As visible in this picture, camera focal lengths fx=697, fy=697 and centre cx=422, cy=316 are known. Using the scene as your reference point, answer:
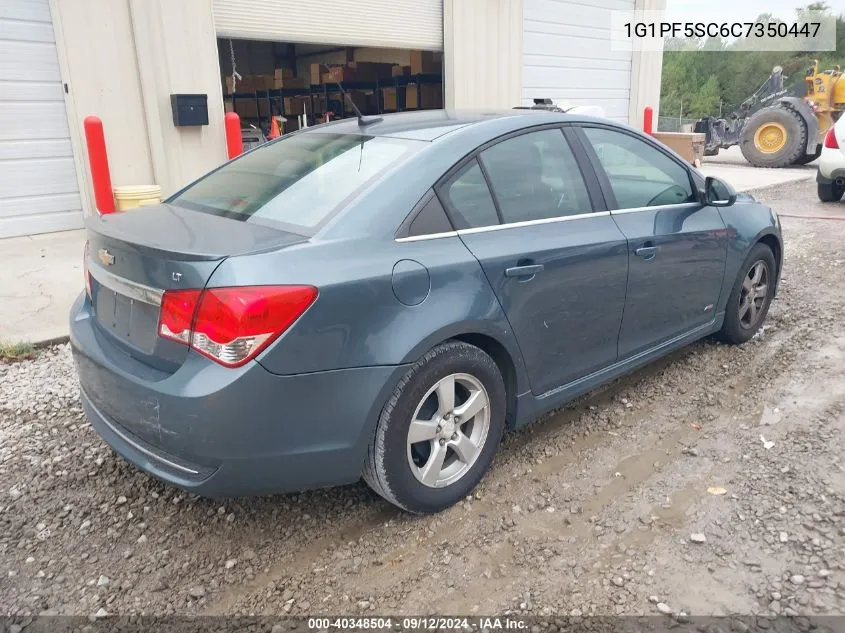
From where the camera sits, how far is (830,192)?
35.0ft

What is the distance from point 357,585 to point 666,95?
48.9 metres

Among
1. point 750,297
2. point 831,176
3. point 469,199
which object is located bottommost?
point 750,297

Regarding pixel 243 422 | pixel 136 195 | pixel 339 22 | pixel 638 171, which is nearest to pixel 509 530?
pixel 243 422

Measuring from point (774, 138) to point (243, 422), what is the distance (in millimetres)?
16995

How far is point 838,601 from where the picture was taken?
2385 millimetres

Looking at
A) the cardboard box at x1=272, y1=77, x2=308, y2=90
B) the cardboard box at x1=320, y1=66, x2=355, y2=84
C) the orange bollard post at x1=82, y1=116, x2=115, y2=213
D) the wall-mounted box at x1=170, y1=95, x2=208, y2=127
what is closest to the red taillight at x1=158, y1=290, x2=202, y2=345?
the orange bollard post at x1=82, y1=116, x2=115, y2=213

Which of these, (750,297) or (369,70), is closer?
(750,297)

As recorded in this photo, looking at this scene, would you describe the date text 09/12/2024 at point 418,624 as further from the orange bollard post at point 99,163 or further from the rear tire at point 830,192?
the rear tire at point 830,192

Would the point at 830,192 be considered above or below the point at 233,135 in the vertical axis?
below

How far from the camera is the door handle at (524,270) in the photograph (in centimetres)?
294

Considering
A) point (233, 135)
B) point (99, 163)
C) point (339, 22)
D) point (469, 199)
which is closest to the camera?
point (469, 199)

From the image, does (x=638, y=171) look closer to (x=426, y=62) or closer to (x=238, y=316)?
(x=238, y=316)

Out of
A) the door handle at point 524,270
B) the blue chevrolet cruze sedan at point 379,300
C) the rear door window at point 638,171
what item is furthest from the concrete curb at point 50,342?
the rear door window at point 638,171

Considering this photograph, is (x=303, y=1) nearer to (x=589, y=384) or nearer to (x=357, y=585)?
(x=589, y=384)
